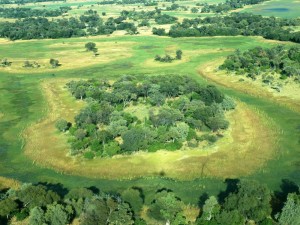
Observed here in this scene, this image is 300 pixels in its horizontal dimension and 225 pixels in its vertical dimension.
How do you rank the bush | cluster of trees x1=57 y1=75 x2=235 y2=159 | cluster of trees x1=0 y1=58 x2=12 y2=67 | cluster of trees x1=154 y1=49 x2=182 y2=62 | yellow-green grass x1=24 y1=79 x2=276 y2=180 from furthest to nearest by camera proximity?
cluster of trees x1=154 y1=49 x2=182 y2=62 < cluster of trees x1=0 y1=58 x2=12 y2=67 < cluster of trees x1=57 y1=75 x2=235 y2=159 < the bush < yellow-green grass x1=24 y1=79 x2=276 y2=180

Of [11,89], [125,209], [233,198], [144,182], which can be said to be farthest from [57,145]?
[11,89]

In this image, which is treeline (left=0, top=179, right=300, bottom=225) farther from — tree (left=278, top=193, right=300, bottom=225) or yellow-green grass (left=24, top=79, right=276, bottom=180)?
yellow-green grass (left=24, top=79, right=276, bottom=180)

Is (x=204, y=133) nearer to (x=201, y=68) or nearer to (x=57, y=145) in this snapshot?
(x=57, y=145)

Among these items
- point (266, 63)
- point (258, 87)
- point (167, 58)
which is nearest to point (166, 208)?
point (258, 87)

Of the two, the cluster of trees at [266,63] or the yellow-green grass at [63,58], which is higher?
the cluster of trees at [266,63]

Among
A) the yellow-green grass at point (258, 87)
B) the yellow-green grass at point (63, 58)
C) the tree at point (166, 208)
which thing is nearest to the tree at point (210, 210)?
the tree at point (166, 208)

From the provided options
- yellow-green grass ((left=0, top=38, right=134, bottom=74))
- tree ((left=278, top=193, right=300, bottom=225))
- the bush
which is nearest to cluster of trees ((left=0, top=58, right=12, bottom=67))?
yellow-green grass ((left=0, top=38, right=134, bottom=74))

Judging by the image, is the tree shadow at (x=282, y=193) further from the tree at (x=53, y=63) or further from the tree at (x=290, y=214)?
the tree at (x=53, y=63)
